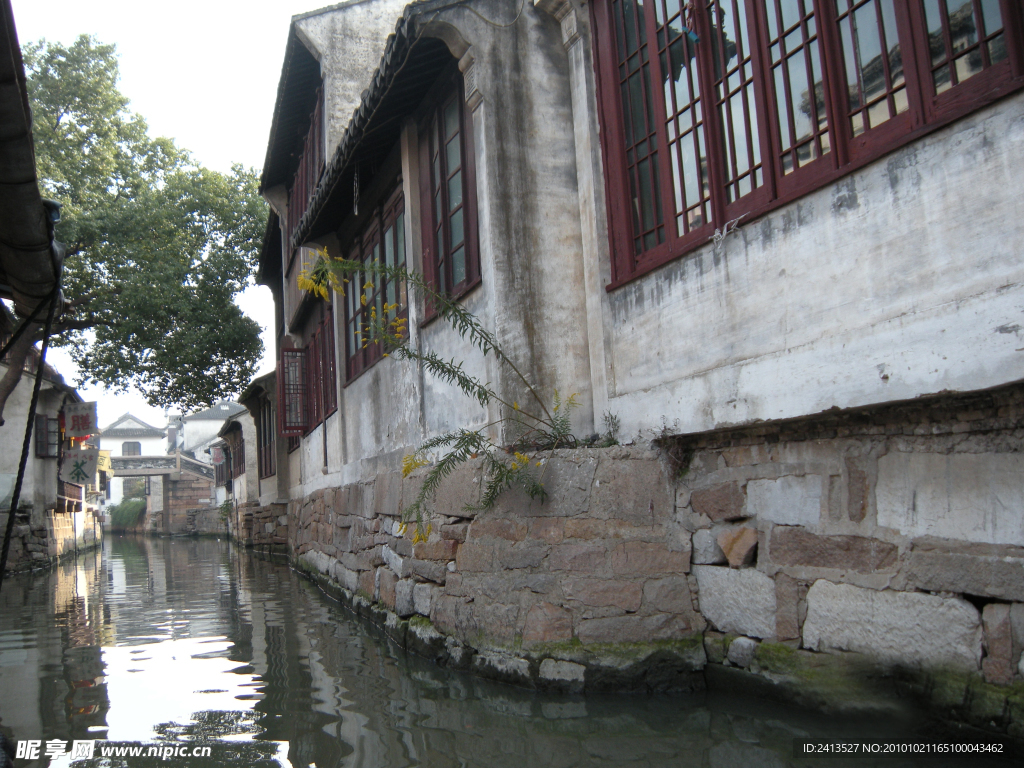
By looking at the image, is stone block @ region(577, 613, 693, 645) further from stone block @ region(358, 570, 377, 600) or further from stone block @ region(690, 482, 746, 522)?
stone block @ region(358, 570, 377, 600)

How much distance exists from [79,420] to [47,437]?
894mm

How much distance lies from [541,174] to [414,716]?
3.57 m

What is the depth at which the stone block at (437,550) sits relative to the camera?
5.67 metres

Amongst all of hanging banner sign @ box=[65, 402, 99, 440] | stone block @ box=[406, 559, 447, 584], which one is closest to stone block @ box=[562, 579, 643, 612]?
stone block @ box=[406, 559, 447, 584]

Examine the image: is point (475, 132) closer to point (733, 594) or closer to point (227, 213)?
point (733, 594)

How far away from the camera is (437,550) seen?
5855mm

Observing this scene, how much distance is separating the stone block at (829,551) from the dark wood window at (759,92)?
159cm

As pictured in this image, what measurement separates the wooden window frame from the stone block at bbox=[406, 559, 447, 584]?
1.98 m

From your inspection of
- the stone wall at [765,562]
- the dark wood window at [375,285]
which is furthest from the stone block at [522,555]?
the dark wood window at [375,285]

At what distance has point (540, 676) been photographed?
15.4 ft

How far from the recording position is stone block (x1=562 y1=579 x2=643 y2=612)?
15.2ft

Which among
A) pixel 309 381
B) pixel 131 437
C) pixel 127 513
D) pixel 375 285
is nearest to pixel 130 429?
pixel 131 437

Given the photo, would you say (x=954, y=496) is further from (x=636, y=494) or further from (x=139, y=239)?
(x=139, y=239)

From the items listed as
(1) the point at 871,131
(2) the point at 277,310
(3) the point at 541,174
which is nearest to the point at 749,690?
(1) the point at 871,131
